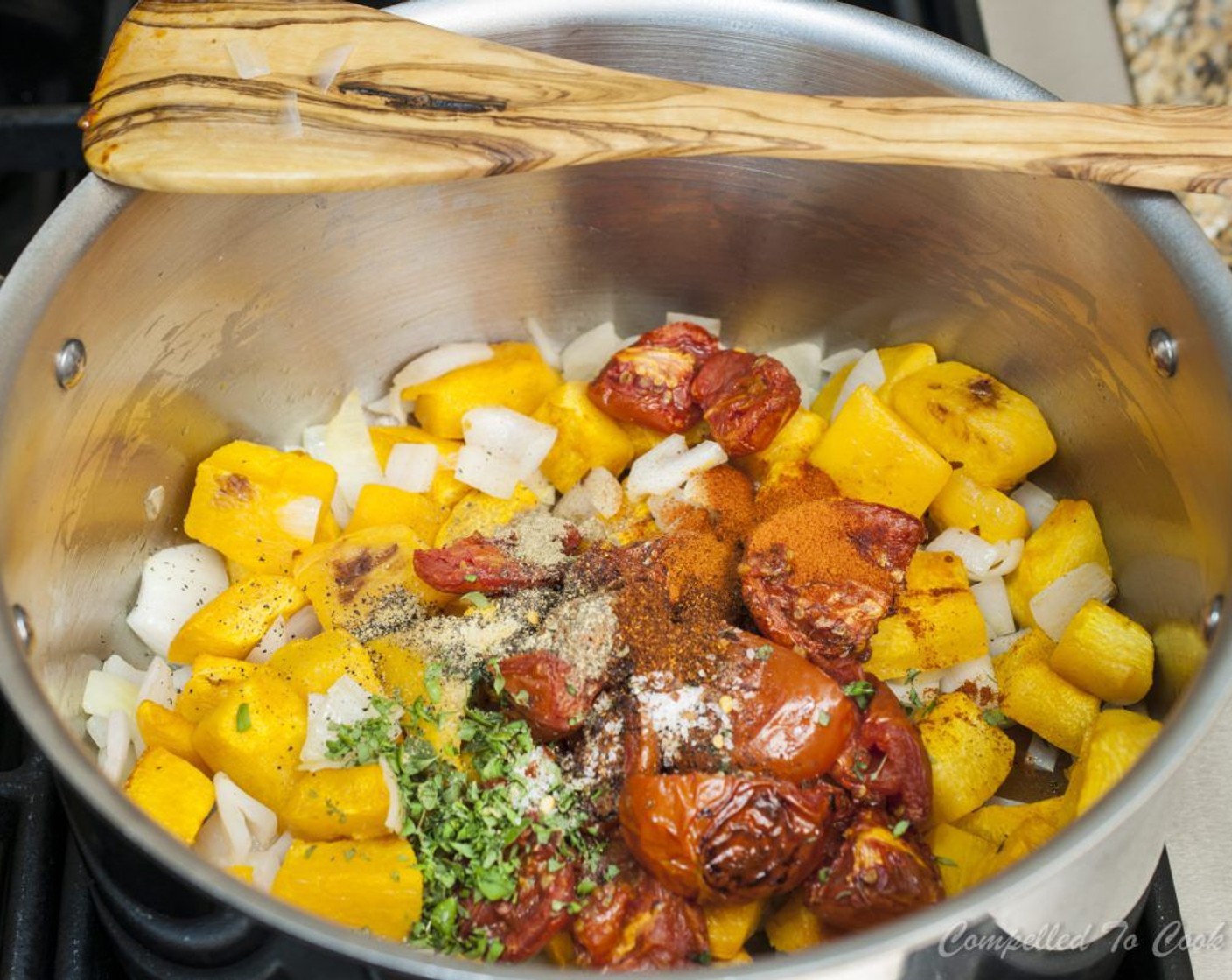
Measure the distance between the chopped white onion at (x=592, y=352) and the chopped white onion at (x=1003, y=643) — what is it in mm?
865

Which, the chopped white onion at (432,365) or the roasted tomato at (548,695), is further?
the chopped white onion at (432,365)

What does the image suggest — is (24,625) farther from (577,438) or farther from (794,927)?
(794,927)

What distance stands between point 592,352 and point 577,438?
0.25 m

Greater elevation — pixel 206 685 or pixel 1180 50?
pixel 1180 50

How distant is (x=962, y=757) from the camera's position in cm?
176

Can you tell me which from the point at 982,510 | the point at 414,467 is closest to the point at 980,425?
the point at 982,510

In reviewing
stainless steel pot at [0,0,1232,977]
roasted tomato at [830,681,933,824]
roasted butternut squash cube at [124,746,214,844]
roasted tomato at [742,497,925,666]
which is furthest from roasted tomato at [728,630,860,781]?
roasted butternut squash cube at [124,746,214,844]

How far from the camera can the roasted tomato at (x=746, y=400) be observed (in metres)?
2.06

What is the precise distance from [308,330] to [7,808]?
2.94ft

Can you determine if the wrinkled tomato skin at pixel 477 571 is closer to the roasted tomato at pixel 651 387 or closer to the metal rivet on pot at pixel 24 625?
the roasted tomato at pixel 651 387

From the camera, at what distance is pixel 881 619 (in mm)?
Result: 1872

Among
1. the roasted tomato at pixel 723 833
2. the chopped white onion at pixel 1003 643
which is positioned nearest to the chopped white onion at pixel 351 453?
the roasted tomato at pixel 723 833

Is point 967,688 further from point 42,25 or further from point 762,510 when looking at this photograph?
point 42,25

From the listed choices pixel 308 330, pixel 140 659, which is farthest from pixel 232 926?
pixel 308 330
